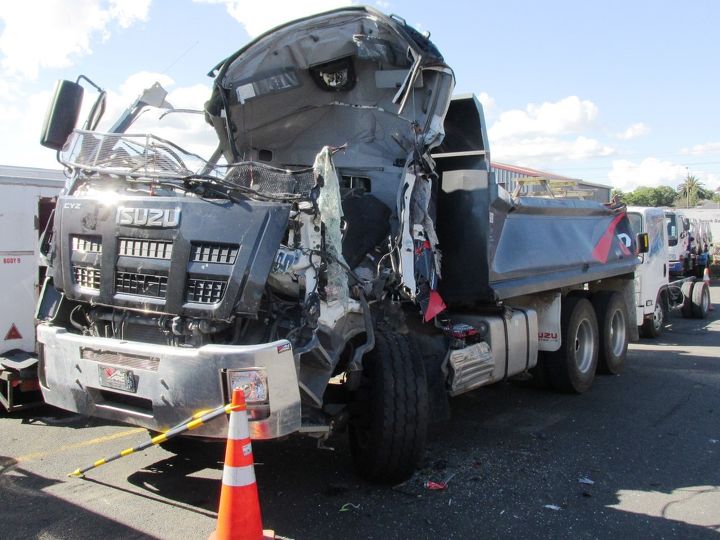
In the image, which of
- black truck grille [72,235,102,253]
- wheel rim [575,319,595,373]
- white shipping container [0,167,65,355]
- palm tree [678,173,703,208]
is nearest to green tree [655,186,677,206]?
palm tree [678,173,703,208]

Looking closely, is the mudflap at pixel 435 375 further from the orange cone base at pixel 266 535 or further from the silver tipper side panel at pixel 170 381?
the orange cone base at pixel 266 535

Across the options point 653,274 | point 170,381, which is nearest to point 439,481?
point 170,381

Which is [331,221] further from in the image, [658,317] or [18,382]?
[658,317]

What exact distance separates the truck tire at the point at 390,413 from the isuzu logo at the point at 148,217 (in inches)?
63.3

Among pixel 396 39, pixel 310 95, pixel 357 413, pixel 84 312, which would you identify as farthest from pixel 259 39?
pixel 357 413

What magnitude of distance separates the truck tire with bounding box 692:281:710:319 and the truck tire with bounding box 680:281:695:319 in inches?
2.5

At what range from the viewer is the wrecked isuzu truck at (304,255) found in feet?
12.4

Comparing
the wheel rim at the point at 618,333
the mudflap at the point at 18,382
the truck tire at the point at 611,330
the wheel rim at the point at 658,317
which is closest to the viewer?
the mudflap at the point at 18,382

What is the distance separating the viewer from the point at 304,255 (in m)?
3.88

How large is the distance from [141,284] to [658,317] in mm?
10831

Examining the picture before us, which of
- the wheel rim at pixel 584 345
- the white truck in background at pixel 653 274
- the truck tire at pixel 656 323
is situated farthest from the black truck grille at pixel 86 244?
the truck tire at pixel 656 323

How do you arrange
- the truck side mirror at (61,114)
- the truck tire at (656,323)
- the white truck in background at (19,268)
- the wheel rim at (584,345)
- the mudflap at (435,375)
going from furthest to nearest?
1. the truck tire at (656,323)
2. the wheel rim at (584,345)
3. the white truck in background at (19,268)
4. the mudflap at (435,375)
5. the truck side mirror at (61,114)

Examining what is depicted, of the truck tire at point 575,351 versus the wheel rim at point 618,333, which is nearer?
the truck tire at point 575,351

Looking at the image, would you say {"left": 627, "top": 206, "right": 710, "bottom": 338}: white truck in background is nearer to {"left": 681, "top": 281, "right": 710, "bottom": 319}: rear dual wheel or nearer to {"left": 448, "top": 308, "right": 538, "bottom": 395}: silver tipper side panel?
{"left": 681, "top": 281, "right": 710, "bottom": 319}: rear dual wheel
